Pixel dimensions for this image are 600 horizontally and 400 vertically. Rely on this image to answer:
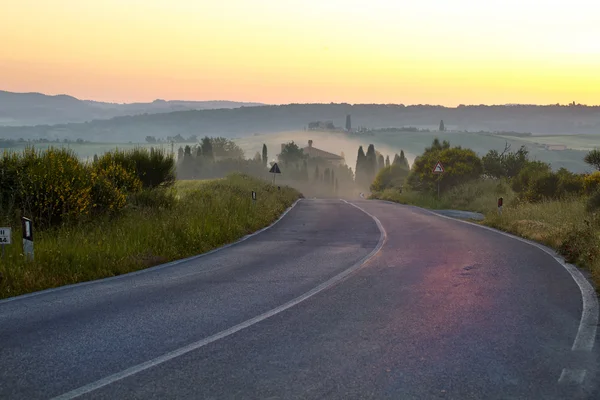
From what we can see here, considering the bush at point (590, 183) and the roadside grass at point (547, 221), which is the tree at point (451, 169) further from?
the bush at point (590, 183)

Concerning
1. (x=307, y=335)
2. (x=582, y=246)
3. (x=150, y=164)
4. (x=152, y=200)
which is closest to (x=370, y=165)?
(x=150, y=164)

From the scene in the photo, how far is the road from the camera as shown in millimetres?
4754

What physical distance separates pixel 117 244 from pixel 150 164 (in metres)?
12.9

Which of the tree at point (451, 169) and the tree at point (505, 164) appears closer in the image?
the tree at point (451, 169)

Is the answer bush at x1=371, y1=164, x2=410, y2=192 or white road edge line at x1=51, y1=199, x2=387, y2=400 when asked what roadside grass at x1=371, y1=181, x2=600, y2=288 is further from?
bush at x1=371, y1=164, x2=410, y2=192

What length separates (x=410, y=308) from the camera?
756 cm

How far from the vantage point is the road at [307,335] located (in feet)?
15.6

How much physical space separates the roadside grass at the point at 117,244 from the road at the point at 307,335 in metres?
0.64

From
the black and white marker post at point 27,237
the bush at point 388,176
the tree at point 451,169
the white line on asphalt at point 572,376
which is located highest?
the black and white marker post at point 27,237

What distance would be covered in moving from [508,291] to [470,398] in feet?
15.6

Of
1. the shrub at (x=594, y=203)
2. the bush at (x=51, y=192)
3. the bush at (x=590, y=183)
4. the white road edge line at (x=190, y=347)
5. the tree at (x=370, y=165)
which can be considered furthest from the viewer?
the tree at (x=370, y=165)

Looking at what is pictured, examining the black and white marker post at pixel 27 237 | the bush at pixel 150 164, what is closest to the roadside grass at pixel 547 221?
the black and white marker post at pixel 27 237

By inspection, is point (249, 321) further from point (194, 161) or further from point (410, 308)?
point (194, 161)

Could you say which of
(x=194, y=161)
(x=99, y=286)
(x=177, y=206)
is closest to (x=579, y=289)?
(x=99, y=286)
